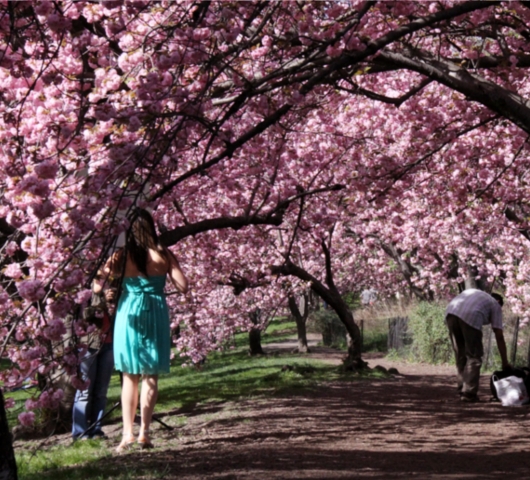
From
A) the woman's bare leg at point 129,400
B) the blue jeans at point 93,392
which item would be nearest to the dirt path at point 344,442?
the woman's bare leg at point 129,400

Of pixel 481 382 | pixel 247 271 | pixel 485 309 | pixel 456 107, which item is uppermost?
pixel 456 107

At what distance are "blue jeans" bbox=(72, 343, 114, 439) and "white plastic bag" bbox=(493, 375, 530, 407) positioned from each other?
180 inches

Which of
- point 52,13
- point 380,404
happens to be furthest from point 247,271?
point 52,13

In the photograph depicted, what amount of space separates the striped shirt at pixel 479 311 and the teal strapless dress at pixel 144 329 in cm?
501

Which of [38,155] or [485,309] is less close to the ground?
[38,155]

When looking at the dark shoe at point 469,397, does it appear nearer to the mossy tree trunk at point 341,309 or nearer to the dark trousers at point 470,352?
the dark trousers at point 470,352

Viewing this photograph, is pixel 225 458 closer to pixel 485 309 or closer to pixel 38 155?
pixel 38 155

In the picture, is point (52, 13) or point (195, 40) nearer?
point (52, 13)

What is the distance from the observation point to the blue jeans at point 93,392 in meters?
8.43

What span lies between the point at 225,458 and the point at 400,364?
17.8 m

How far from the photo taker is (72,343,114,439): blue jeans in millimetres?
8430

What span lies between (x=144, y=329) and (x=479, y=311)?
526cm

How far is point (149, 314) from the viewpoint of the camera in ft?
22.2

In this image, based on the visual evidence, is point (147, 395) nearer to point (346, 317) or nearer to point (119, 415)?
point (119, 415)
